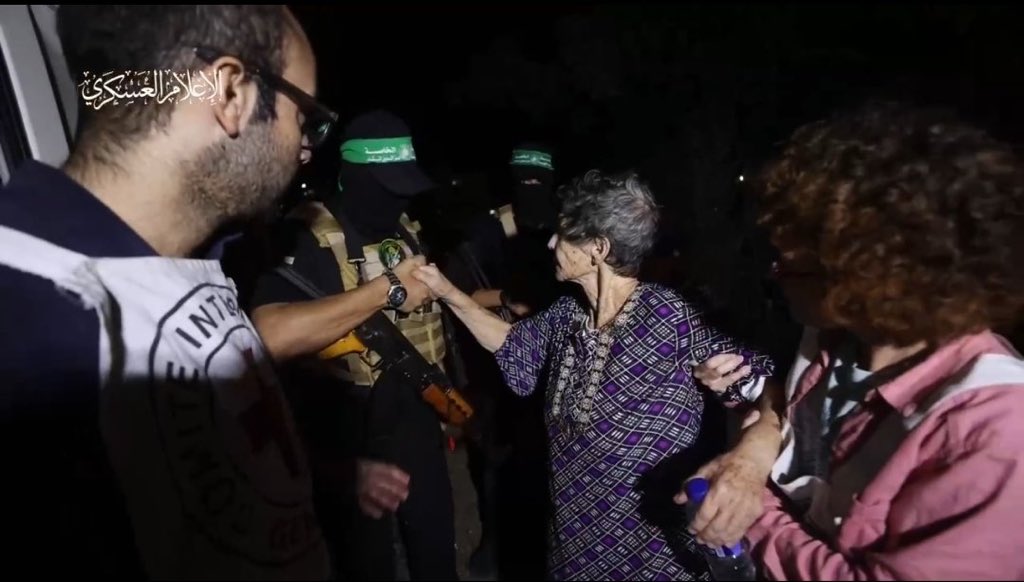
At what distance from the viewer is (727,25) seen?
215 centimetres

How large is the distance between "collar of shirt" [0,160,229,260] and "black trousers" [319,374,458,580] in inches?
26.7

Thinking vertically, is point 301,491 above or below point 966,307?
below

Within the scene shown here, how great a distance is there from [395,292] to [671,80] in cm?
149

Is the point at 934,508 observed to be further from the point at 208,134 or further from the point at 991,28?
the point at 991,28

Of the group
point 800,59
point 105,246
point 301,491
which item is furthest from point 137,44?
point 800,59

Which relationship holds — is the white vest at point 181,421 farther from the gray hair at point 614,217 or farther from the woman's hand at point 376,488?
the gray hair at point 614,217

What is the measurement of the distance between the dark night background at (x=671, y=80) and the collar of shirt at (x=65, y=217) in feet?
2.36

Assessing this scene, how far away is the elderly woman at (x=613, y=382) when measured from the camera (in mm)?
1685

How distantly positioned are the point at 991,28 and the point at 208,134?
2.14 metres

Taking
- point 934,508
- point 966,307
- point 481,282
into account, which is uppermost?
point 966,307

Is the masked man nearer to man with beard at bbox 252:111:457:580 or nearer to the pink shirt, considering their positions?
man with beard at bbox 252:111:457:580

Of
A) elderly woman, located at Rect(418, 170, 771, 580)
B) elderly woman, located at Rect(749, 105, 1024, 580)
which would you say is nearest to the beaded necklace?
elderly woman, located at Rect(418, 170, 771, 580)

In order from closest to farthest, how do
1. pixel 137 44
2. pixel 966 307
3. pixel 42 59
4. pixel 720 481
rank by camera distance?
pixel 137 44 → pixel 966 307 → pixel 720 481 → pixel 42 59

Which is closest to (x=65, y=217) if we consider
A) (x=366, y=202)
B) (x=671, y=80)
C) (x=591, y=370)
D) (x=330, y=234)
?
(x=330, y=234)
